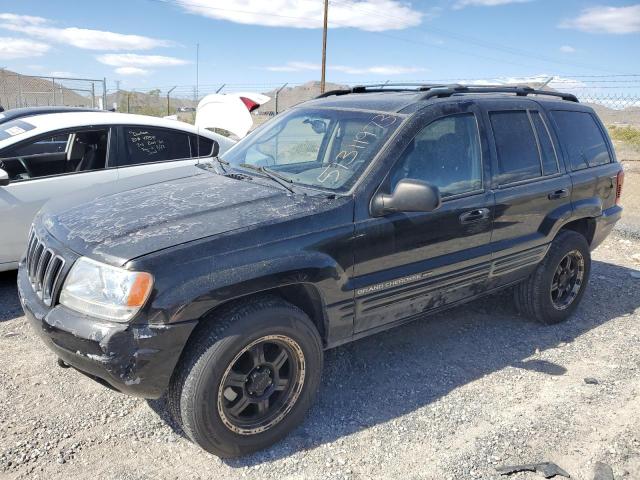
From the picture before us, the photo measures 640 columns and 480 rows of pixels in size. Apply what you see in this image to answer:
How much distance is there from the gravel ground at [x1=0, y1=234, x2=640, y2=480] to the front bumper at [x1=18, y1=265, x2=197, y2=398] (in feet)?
1.85

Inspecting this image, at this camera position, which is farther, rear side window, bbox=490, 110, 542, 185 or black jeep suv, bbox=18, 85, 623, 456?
rear side window, bbox=490, 110, 542, 185

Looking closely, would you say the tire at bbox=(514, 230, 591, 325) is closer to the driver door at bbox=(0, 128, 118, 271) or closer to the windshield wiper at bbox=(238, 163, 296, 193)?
the windshield wiper at bbox=(238, 163, 296, 193)

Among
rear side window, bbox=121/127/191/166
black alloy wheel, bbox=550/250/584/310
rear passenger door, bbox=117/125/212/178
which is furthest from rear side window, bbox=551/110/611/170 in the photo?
rear side window, bbox=121/127/191/166

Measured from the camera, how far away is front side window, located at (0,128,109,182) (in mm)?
5352

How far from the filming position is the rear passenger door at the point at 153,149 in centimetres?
552

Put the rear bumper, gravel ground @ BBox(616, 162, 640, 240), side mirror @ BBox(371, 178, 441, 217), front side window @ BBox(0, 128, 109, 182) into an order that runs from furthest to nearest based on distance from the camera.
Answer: gravel ground @ BBox(616, 162, 640, 240) < front side window @ BBox(0, 128, 109, 182) < the rear bumper < side mirror @ BBox(371, 178, 441, 217)

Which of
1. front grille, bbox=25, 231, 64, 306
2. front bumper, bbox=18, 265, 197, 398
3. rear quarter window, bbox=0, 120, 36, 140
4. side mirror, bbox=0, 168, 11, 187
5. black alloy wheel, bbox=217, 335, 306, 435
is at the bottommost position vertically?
black alloy wheel, bbox=217, 335, 306, 435

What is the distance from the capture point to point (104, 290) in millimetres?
2576

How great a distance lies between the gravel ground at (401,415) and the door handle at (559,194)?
1167 millimetres

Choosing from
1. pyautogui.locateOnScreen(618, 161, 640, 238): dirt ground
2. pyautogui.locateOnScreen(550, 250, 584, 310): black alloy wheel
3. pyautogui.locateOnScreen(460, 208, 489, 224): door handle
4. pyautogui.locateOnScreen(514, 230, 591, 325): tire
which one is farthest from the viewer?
pyautogui.locateOnScreen(618, 161, 640, 238): dirt ground

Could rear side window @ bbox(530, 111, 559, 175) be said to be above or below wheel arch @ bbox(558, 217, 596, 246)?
above

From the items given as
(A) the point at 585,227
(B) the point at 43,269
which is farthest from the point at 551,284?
(B) the point at 43,269

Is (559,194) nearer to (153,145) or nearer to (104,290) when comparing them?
(104,290)

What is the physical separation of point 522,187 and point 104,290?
2965 mm
